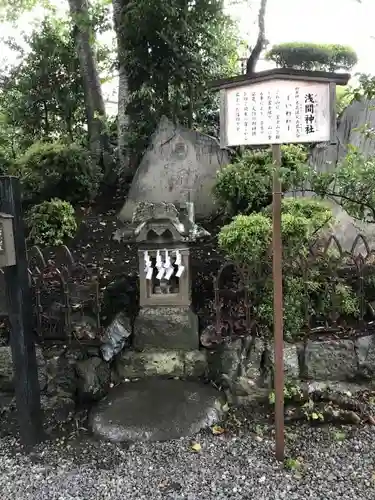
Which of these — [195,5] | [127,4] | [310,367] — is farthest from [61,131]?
[310,367]

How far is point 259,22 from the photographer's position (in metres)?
8.77

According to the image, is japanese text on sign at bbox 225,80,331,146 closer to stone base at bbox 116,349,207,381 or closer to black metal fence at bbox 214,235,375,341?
black metal fence at bbox 214,235,375,341

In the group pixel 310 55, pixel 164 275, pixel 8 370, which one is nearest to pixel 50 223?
pixel 8 370

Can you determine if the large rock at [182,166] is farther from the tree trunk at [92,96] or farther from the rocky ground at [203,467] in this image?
the rocky ground at [203,467]

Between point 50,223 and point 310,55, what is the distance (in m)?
10.4

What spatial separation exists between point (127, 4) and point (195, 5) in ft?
3.79

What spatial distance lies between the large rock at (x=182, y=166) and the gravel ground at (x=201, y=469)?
4169 millimetres

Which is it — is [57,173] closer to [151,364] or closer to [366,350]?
[151,364]

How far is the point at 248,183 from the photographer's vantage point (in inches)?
238

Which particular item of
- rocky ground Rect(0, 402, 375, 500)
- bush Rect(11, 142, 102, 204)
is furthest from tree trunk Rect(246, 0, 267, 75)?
rocky ground Rect(0, 402, 375, 500)

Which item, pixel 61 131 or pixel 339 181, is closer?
pixel 339 181

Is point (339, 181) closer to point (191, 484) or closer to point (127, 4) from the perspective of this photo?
point (191, 484)

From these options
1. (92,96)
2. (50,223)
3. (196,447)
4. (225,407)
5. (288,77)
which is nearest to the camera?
(288,77)

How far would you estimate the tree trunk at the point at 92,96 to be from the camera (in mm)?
8320
